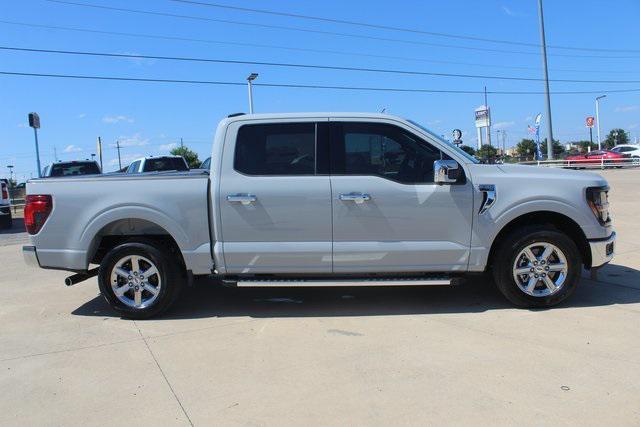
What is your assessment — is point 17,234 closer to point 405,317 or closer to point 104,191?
point 104,191

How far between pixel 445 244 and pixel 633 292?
2.36 m

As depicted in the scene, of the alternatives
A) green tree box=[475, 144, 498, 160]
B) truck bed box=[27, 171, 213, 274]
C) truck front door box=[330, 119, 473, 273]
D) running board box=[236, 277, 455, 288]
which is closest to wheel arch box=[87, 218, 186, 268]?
truck bed box=[27, 171, 213, 274]

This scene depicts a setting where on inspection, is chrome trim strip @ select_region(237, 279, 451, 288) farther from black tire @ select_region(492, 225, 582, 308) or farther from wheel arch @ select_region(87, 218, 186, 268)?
wheel arch @ select_region(87, 218, 186, 268)

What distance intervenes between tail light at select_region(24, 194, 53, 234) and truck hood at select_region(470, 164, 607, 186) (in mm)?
4208

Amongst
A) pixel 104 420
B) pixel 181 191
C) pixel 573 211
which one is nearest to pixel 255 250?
pixel 181 191

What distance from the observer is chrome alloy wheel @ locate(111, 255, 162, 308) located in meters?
5.39

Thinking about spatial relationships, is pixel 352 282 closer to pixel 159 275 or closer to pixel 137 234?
pixel 159 275

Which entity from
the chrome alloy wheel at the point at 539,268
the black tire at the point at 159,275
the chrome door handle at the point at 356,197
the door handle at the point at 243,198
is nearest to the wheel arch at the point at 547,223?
the chrome alloy wheel at the point at 539,268

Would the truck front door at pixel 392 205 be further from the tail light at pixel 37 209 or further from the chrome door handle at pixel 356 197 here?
the tail light at pixel 37 209

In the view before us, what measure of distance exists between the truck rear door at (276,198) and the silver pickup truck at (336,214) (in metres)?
0.01

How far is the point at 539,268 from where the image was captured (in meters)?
5.27

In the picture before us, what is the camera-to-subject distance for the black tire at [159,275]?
5.34m

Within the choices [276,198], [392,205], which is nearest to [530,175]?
[392,205]

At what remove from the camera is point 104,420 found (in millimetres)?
3404
